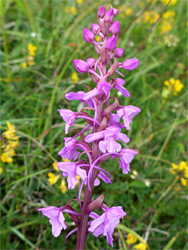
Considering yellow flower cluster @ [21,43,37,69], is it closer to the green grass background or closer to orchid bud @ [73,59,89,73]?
→ the green grass background

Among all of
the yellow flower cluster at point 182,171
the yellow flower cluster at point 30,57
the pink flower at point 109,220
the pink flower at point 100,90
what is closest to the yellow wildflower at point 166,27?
the yellow flower cluster at point 30,57

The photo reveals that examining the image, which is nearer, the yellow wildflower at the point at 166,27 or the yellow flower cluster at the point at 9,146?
the yellow flower cluster at the point at 9,146

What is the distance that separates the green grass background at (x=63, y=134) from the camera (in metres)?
1.87

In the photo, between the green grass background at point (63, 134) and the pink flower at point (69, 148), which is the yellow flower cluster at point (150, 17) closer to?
the green grass background at point (63, 134)

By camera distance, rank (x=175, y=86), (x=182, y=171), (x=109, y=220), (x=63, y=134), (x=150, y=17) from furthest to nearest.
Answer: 1. (x=150, y=17)
2. (x=175, y=86)
3. (x=63, y=134)
4. (x=182, y=171)
5. (x=109, y=220)

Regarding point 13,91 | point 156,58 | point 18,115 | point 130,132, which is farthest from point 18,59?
point 156,58

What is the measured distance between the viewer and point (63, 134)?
221 cm

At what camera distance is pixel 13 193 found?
6.26 ft

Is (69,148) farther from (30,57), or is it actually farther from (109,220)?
(30,57)

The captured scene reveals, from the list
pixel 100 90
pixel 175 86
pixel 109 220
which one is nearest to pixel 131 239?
pixel 109 220

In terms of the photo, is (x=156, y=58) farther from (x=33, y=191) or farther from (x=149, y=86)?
(x=33, y=191)

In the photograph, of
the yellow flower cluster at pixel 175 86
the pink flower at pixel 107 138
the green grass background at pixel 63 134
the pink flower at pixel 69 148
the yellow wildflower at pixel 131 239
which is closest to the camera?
the pink flower at pixel 107 138

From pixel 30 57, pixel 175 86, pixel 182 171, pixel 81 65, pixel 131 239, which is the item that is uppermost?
pixel 81 65

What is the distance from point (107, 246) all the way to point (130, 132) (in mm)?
935
